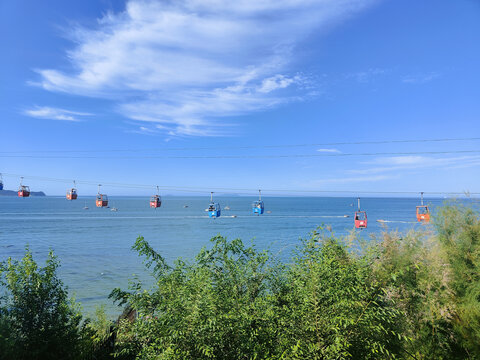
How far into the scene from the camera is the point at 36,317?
778cm

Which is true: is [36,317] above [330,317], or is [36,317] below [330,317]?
below

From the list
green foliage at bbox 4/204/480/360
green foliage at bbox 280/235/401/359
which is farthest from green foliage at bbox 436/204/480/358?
green foliage at bbox 280/235/401/359

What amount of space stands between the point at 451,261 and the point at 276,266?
43.2ft

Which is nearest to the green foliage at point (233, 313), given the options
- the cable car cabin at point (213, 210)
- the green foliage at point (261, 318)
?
the green foliage at point (261, 318)

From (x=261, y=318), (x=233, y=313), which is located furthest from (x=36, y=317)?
(x=261, y=318)

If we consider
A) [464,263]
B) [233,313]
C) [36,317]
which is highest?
[233,313]

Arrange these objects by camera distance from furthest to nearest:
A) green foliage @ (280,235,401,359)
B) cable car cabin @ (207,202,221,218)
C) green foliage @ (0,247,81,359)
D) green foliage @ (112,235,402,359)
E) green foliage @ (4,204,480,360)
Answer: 1. cable car cabin @ (207,202,221,218)
2. green foliage @ (0,247,81,359)
3. green foliage @ (4,204,480,360)
4. green foliage @ (112,235,402,359)
5. green foliage @ (280,235,401,359)

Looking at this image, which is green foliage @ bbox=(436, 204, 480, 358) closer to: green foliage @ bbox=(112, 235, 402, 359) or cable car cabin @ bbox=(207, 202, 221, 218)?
green foliage @ bbox=(112, 235, 402, 359)

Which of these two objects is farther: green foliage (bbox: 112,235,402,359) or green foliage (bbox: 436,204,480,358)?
green foliage (bbox: 436,204,480,358)

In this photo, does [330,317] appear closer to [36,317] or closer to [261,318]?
[261,318]

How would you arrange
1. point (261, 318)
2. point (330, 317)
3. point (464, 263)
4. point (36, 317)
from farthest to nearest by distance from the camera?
1. point (464, 263)
2. point (36, 317)
3. point (261, 318)
4. point (330, 317)

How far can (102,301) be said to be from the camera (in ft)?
84.9

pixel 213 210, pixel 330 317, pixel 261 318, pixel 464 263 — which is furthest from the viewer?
pixel 213 210

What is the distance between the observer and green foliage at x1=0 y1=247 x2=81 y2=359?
734 centimetres
